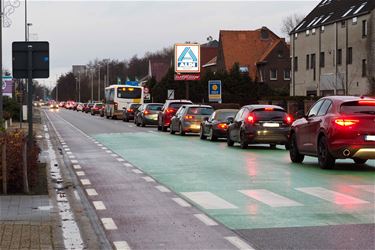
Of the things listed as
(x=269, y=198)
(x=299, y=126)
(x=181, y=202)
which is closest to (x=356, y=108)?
(x=299, y=126)

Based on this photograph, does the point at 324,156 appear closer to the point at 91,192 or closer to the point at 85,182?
the point at 85,182

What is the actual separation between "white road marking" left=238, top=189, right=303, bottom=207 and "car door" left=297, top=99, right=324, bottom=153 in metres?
4.45

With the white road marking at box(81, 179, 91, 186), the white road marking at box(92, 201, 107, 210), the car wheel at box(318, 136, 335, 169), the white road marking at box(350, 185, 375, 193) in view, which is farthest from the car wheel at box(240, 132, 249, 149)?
the white road marking at box(92, 201, 107, 210)

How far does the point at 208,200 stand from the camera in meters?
10.1

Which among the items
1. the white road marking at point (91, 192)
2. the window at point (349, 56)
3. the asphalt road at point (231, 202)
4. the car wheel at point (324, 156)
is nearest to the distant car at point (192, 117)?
the asphalt road at point (231, 202)

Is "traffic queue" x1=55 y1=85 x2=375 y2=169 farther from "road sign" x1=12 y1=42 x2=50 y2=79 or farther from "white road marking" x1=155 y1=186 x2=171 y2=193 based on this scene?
"road sign" x1=12 y1=42 x2=50 y2=79

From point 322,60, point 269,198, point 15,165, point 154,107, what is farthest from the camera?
point 322,60

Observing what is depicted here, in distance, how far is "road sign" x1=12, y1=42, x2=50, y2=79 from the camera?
13664mm

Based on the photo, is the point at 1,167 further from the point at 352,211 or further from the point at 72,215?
the point at 352,211

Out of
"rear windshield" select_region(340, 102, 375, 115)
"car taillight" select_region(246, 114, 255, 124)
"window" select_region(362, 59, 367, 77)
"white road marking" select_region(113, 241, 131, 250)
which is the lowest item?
"white road marking" select_region(113, 241, 131, 250)

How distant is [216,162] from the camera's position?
1652 cm

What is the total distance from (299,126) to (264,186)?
4.80 meters

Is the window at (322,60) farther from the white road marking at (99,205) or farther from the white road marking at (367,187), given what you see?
the white road marking at (99,205)

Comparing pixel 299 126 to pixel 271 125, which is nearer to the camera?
pixel 299 126
